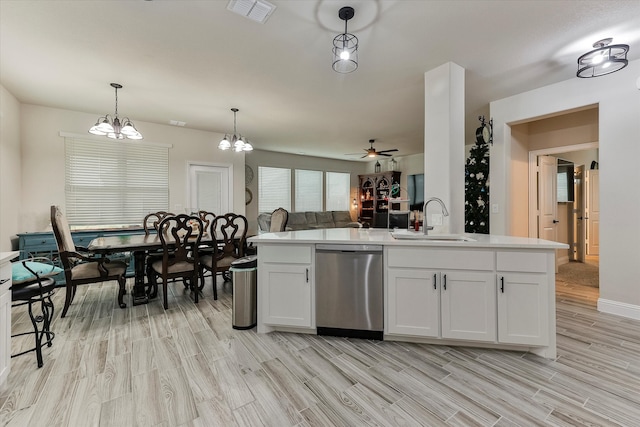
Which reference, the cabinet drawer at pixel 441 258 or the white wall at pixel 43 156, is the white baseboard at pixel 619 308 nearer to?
the cabinet drawer at pixel 441 258

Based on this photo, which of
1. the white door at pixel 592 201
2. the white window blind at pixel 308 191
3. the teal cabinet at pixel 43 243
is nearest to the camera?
the teal cabinet at pixel 43 243

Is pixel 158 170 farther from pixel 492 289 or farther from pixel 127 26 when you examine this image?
pixel 492 289

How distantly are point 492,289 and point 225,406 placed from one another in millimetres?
2111

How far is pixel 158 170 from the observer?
5.25 meters

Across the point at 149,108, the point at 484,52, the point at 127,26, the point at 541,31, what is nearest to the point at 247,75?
the point at 127,26

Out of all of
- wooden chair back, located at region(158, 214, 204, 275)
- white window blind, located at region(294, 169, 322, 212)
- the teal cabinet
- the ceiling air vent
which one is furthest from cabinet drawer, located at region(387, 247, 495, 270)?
white window blind, located at region(294, 169, 322, 212)

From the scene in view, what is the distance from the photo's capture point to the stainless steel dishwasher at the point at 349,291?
2467 mm

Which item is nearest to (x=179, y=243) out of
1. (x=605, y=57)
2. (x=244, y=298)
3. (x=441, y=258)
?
(x=244, y=298)

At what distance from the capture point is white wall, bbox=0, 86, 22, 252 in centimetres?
358

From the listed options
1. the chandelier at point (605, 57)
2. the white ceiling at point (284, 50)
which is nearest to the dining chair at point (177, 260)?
the white ceiling at point (284, 50)

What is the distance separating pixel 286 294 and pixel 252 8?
7.88 ft

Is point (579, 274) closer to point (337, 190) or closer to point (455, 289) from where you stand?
point (455, 289)

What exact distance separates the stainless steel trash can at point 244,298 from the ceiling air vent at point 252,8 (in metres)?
2.21

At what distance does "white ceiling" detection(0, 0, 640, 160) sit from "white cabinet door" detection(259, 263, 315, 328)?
213 cm
